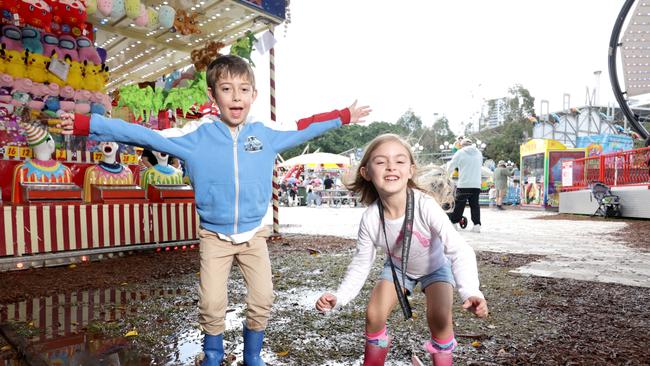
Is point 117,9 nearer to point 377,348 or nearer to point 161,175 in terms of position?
point 161,175

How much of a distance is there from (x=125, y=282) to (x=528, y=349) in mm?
3769

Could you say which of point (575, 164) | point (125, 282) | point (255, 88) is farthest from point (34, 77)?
point (575, 164)

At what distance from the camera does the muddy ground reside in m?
2.49

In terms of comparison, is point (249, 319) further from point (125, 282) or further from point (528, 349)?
point (125, 282)

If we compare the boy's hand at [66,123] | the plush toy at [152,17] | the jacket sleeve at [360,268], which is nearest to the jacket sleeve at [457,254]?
the jacket sleeve at [360,268]

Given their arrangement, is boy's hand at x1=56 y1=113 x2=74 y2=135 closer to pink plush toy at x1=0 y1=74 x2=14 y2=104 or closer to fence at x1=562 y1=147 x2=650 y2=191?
pink plush toy at x1=0 y1=74 x2=14 y2=104

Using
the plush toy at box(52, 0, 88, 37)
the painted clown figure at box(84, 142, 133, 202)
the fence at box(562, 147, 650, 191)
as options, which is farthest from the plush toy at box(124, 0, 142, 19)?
the fence at box(562, 147, 650, 191)

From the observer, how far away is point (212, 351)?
2324mm

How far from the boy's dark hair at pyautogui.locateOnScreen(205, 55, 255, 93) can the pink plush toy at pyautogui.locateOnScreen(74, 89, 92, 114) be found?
557cm

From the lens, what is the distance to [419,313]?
10.8 ft

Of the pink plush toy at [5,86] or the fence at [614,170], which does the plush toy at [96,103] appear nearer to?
the pink plush toy at [5,86]

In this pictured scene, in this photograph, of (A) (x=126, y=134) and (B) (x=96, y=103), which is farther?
(B) (x=96, y=103)

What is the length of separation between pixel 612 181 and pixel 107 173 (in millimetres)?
14748

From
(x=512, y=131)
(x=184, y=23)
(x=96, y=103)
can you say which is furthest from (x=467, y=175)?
(x=512, y=131)
